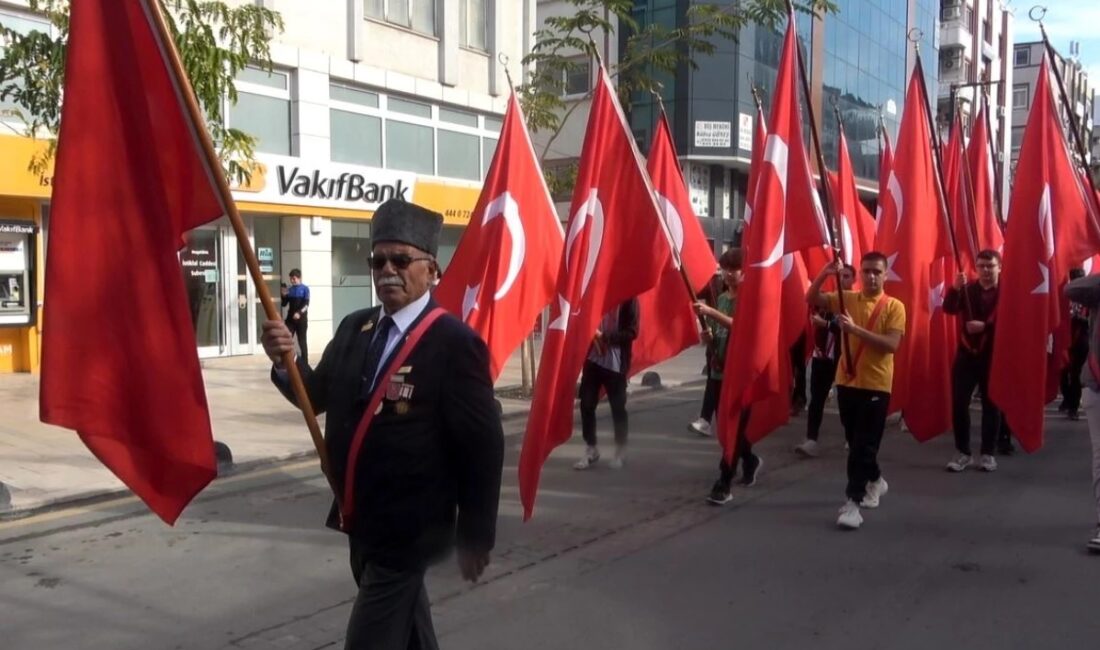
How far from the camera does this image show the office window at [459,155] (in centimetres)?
2147

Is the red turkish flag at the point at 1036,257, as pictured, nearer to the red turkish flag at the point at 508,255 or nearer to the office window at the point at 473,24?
the red turkish flag at the point at 508,255

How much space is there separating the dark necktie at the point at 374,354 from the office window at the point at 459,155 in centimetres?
1851

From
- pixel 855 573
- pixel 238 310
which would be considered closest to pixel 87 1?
pixel 855 573

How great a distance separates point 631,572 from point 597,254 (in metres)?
2.19

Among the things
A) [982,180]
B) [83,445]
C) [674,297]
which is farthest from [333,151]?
[674,297]

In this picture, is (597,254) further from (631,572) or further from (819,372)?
(819,372)

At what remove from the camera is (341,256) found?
2022 centimetres

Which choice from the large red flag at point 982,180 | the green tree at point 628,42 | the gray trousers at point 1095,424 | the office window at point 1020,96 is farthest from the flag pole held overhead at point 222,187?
the office window at point 1020,96

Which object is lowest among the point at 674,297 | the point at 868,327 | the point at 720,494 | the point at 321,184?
the point at 720,494

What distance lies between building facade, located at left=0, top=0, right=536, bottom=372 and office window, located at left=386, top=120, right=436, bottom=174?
3cm

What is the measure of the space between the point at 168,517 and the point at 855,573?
12.3ft

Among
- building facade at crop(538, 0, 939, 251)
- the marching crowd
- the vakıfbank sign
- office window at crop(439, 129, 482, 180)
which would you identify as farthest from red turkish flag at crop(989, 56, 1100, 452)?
building facade at crop(538, 0, 939, 251)

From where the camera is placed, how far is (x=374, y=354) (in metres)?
3.25

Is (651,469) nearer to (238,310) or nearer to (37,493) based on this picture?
(37,493)
